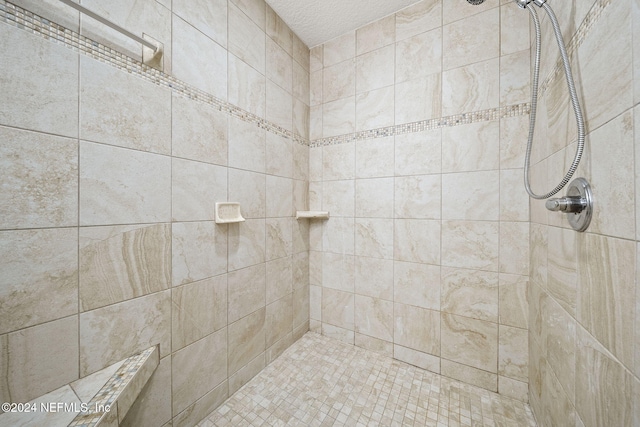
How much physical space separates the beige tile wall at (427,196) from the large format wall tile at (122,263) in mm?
1104

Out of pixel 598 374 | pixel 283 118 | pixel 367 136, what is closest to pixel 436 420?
pixel 598 374

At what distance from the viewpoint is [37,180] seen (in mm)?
666

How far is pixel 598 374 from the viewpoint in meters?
0.59


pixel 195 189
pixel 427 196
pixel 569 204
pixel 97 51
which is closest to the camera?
pixel 569 204

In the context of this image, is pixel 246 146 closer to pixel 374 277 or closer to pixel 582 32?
pixel 374 277

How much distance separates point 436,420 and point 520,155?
1412 mm

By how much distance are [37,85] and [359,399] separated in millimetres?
1826

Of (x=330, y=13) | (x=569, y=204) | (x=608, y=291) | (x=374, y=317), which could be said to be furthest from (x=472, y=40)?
(x=374, y=317)

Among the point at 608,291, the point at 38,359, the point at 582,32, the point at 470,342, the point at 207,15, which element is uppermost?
the point at 207,15

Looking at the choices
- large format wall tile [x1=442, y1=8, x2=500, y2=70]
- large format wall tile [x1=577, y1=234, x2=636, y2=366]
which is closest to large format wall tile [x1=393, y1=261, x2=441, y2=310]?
large format wall tile [x1=577, y1=234, x2=636, y2=366]

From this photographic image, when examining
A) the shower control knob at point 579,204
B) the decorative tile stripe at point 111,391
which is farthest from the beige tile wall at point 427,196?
the decorative tile stripe at point 111,391

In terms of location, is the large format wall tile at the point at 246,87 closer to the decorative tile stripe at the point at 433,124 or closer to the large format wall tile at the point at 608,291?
the decorative tile stripe at the point at 433,124

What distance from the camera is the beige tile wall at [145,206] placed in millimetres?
649

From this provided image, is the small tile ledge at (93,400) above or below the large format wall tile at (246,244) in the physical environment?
below
